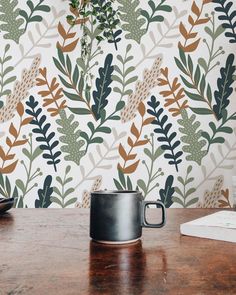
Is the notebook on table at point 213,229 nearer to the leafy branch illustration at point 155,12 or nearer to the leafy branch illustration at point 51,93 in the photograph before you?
the leafy branch illustration at point 51,93

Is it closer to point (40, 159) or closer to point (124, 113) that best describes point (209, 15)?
point (124, 113)

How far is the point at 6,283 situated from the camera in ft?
1.77

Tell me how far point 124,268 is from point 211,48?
1335mm

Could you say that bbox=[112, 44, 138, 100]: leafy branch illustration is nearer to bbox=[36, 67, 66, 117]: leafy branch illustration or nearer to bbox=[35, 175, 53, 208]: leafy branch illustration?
bbox=[36, 67, 66, 117]: leafy branch illustration

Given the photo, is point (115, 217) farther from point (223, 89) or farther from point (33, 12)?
point (33, 12)

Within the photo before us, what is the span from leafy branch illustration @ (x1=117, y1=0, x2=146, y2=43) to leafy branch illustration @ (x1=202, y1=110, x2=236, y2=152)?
1.66 feet

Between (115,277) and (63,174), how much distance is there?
1.16 metres

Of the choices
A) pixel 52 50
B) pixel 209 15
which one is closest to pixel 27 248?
pixel 52 50

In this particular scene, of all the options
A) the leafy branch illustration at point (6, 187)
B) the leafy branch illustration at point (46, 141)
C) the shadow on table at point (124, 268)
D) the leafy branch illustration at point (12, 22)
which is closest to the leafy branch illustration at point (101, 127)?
the leafy branch illustration at point (46, 141)

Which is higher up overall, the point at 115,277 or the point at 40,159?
the point at 40,159

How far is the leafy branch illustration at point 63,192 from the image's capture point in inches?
66.6

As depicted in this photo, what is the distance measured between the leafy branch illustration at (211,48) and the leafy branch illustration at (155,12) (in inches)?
7.8

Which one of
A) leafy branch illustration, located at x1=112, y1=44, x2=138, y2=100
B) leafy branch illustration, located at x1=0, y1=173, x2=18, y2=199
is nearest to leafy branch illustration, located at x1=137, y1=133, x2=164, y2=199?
leafy branch illustration, located at x1=112, y1=44, x2=138, y2=100

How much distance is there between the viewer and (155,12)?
1.71 m
